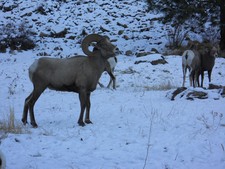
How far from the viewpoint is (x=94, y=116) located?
27.1ft

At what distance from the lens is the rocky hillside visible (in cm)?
2428

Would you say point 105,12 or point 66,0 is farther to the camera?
point 66,0

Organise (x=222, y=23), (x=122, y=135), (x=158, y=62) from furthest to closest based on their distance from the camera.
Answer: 1. (x=222, y=23)
2. (x=158, y=62)
3. (x=122, y=135)

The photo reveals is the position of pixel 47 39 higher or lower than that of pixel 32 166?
higher

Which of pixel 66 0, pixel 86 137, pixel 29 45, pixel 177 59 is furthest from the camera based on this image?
pixel 66 0

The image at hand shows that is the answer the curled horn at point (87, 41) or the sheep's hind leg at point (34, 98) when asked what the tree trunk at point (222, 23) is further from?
the sheep's hind leg at point (34, 98)

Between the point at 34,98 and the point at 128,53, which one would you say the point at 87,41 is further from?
the point at 128,53

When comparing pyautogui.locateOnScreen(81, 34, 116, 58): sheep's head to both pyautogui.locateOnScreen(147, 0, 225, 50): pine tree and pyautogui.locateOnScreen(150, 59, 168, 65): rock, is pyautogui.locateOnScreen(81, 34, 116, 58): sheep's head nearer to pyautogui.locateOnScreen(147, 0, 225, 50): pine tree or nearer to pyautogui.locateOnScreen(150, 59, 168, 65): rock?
pyautogui.locateOnScreen(150, 59, 168, 65): rock

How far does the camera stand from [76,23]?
27.8 m

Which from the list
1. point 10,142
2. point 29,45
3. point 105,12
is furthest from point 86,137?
point 105,12

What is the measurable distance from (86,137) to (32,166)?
164 centimetres

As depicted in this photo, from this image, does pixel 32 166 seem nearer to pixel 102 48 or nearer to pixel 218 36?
pixel 102 48

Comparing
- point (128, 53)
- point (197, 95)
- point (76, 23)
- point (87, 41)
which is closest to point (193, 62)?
point (197, 95)

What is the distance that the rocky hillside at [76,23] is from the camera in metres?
24.3
